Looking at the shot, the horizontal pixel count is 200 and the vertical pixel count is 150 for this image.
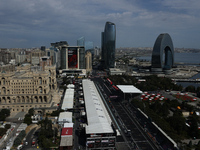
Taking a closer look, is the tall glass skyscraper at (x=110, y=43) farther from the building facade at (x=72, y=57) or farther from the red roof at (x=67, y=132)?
the red roof at (x=67, y=132)

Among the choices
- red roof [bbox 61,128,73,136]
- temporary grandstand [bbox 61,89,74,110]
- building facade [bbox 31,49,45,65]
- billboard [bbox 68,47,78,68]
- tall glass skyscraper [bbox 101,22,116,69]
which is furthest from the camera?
building facade [bbox 31,49,45,65]

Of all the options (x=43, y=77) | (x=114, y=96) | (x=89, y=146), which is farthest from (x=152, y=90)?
(x=89, y=146)

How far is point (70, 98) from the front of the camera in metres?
51.0

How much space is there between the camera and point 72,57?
336ft

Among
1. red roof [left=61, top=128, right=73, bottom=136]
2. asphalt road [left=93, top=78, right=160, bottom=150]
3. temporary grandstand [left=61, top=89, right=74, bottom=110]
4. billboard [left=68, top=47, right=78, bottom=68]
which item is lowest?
asphalt road [left=93, top=78, right=160, bottom=150]

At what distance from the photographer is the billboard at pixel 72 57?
101 m

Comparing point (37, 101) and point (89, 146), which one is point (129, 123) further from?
point (37, 101)

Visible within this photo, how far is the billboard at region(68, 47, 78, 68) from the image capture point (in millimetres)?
101188

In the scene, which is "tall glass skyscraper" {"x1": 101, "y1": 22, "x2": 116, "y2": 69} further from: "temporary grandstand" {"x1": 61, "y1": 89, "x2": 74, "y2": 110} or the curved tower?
"temporary grandstand" {"x1": 61, "y1": 89, "x2": 74, "y2": 110}

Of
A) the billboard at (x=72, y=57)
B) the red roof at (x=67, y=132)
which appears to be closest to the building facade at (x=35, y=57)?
the billboard at (x=72, y=57)

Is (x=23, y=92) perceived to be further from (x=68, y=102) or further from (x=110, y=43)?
(x=110, y=43)

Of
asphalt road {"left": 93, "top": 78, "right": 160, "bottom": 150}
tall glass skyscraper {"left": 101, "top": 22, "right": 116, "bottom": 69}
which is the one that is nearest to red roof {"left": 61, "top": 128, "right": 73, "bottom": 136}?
asphalt road {"left": 93, "top": 78, "right": 160, "bottom": 150}

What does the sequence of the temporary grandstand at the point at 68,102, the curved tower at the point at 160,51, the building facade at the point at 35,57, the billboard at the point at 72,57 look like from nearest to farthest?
the temporary grandstand at the point at 68,102
the curved tower at the point at 160,51
the billboard at the point at 72,57
the building facade at the point at 35,57

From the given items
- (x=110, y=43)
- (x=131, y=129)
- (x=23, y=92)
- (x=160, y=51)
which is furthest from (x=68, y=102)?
(x=110, y=43)
